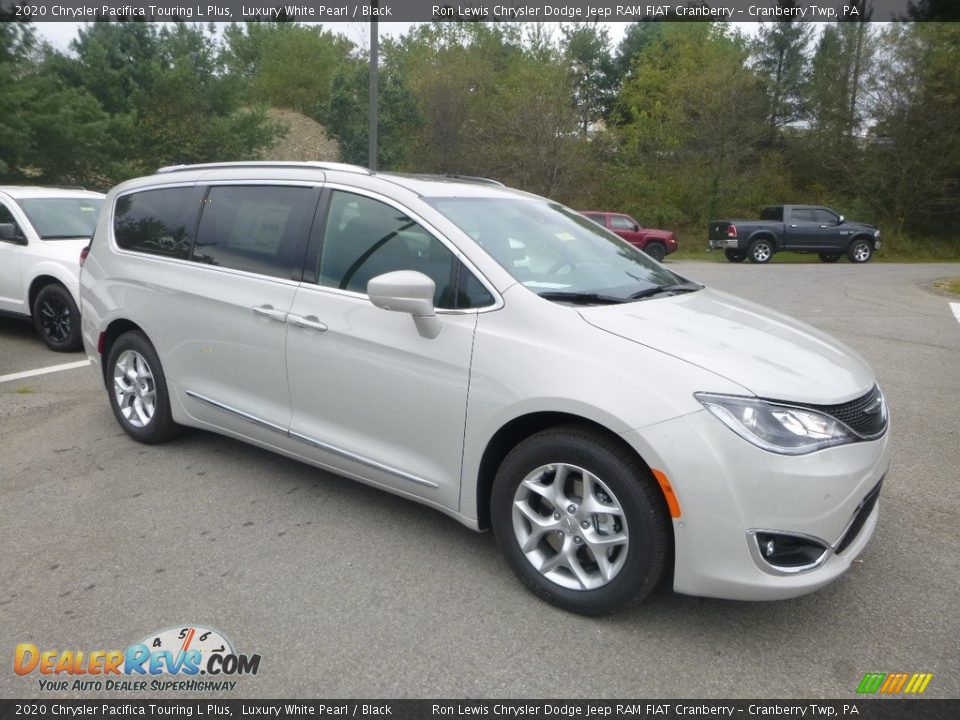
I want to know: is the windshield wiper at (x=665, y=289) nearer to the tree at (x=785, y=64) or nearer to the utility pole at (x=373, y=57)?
the utility pole at (x=373, y=57)

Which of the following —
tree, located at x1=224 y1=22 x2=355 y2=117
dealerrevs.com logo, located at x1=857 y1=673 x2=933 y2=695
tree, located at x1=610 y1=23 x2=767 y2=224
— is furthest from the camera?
tree, located at x1=224 y1=22 x2=355 y2=117

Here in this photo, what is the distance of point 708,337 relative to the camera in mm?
3166

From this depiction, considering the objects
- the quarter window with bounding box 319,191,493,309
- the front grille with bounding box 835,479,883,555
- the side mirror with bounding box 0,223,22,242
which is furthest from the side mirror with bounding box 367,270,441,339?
the side mirror with bounding box 0,223,22,242

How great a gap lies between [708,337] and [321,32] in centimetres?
5806

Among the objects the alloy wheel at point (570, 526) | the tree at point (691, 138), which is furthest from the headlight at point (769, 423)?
the tree at point (691, 138)

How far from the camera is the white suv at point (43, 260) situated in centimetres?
799

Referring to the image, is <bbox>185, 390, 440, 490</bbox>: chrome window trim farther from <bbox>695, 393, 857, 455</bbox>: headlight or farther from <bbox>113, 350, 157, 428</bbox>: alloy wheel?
<bbox>695, 393, 857, 455</bbox>: headlight

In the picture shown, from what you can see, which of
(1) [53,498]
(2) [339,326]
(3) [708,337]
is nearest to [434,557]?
(2) [339,326]

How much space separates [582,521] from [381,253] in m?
1.59

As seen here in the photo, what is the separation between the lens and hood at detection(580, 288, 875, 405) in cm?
289

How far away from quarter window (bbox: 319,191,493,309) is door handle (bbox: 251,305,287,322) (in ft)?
0.90

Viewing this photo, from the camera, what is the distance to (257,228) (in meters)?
4.28

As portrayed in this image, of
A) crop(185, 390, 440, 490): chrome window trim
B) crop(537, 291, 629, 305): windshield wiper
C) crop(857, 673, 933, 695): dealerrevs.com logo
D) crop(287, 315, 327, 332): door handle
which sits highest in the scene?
crop(537, 291, 629, 305): windshield wiper

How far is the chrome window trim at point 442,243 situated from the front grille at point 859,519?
1596 millimetres
